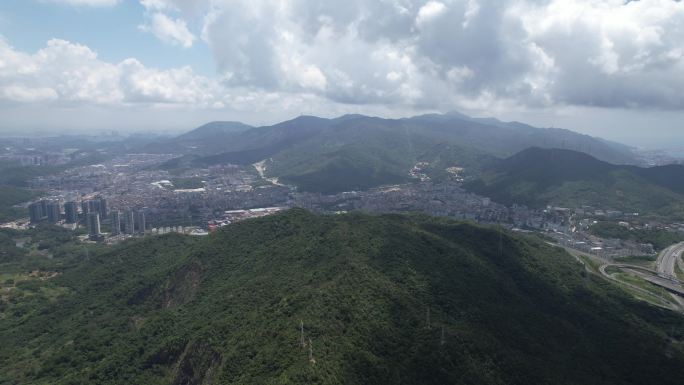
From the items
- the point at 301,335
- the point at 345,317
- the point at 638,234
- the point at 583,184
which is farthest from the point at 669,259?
the point at 301,335

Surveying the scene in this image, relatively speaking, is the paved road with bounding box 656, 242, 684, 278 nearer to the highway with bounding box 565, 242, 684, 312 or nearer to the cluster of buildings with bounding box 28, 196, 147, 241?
the highway with bounding box 565, 242, 684, 312

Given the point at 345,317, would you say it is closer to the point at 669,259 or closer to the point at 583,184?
the point at 669,259

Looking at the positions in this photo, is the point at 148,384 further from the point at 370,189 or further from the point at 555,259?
the point at 370,189

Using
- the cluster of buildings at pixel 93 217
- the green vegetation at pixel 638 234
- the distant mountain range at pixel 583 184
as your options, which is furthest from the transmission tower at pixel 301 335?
the distant mountain range at pixel 583 184

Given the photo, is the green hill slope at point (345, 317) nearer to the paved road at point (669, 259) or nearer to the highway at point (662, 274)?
the highway at point (662, 274)

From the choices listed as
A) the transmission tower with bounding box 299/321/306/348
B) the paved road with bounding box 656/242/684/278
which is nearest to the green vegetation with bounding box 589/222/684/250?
the paved road with bounding box 656/242/684/278

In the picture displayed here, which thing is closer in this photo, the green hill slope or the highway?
the green hill slope

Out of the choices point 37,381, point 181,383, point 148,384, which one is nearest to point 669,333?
point 181,383
